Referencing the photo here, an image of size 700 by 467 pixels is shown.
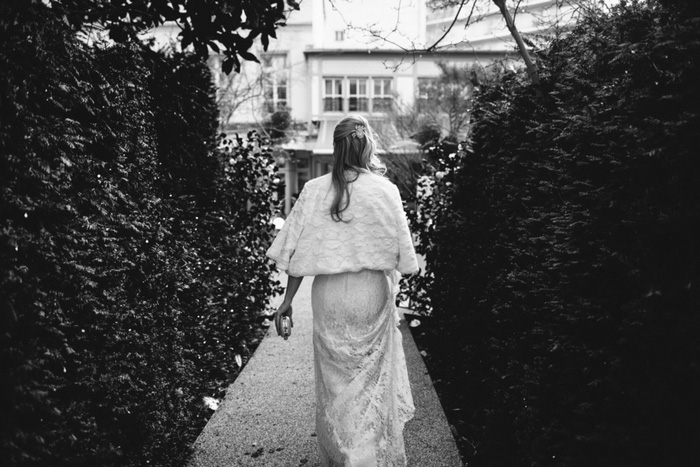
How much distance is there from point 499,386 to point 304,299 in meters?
7.14

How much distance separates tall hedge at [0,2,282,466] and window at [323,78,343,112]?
100 feet

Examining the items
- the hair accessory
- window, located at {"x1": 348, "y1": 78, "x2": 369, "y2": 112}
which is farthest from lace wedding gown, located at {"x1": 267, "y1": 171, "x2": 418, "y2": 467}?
window, located at {"x1": 348, "y1": 78, "x2": 369, "y2": 112}

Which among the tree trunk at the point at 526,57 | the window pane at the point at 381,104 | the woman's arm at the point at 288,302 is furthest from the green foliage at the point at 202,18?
the window pane at the point at 381,104

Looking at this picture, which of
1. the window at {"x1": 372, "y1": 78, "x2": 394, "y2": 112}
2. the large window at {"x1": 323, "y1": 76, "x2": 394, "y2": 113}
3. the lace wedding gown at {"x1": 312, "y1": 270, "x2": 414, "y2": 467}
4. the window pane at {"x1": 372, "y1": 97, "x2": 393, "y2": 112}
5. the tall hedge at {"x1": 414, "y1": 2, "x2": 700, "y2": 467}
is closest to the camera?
the tall hedge at {"x1": 414, "y1": 2, "x2": 700, "y2": 467}

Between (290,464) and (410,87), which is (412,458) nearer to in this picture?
(290,464)

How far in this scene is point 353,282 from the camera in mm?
3945

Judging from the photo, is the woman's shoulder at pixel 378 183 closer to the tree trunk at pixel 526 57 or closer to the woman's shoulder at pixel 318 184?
the woman's shoulder at pixel 318 184

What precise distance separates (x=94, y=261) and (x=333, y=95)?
1314 inches

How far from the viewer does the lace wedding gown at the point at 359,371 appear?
3.81 m

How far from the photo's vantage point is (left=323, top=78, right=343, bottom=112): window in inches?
1385

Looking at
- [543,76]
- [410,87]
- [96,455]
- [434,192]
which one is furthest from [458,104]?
[96,455]

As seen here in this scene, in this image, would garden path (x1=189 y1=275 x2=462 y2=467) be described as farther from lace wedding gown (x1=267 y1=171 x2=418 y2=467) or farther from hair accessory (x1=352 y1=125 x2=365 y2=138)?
hair accessory (x1=352 y1=125 x2=365 y2=138)

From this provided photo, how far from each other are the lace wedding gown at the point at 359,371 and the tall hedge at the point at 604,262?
2.20 ft

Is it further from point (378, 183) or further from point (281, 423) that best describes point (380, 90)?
point (378, 183)
